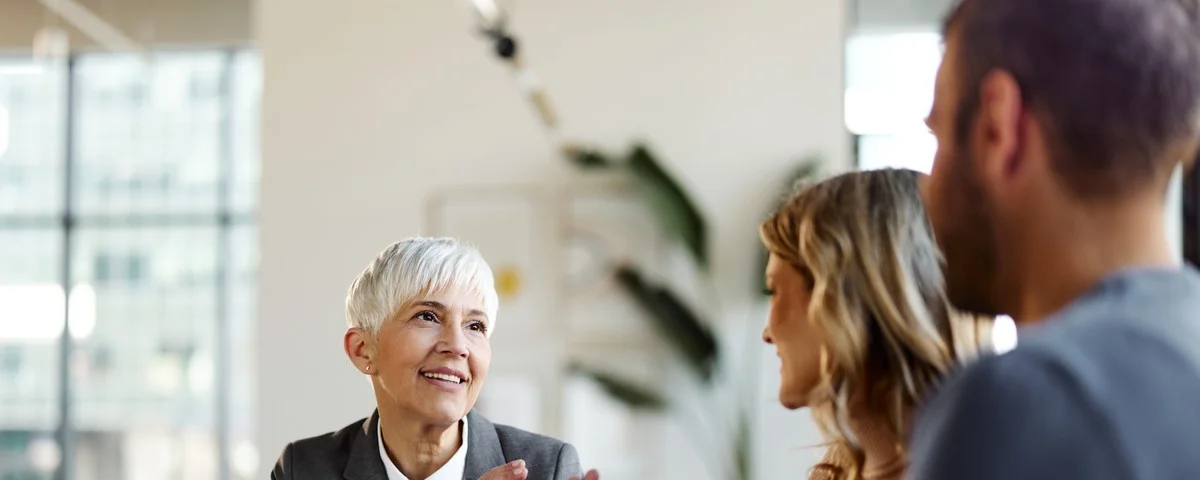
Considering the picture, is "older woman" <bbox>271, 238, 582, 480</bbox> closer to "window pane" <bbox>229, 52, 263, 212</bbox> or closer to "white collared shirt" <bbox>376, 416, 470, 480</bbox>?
"white collared shirt" <bbox>376, 416, 470, 480</bbox>

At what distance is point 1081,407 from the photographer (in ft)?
2.84

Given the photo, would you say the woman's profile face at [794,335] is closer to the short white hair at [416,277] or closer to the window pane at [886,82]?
the short white hair at [416,277]

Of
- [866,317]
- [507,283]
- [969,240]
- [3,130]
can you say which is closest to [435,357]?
[866,317]

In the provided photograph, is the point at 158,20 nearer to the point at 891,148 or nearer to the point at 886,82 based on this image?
the point at 886,82

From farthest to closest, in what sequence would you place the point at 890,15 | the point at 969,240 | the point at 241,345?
the point at 241,345
the point at 890,15
the point at 969,240

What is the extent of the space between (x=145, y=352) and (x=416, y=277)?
32.9ft

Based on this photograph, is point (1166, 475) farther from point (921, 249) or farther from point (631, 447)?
point (631, 447)

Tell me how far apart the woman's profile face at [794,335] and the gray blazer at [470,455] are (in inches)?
16.9

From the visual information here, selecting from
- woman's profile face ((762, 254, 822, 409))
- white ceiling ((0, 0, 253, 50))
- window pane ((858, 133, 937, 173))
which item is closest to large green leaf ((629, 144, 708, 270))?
window pane ((858, 133, 937, 173))

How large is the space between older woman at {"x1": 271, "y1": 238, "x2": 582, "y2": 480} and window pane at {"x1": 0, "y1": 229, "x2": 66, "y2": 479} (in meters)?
10.1

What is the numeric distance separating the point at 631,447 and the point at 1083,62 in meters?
6.83

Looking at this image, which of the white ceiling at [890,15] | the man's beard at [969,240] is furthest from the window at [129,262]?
the man's beard at [969,240]

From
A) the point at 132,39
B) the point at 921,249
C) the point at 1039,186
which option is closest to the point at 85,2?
the point at 132,39

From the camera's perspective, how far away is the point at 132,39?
36.9ft
